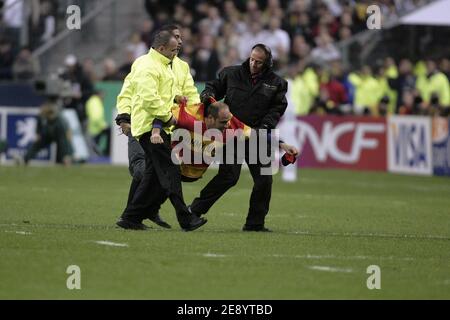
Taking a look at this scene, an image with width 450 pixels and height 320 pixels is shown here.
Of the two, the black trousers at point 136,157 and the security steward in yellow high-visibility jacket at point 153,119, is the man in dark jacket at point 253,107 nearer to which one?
the security steward in yellow high-visibility jacket at point 153,119

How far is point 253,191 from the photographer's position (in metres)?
14.1

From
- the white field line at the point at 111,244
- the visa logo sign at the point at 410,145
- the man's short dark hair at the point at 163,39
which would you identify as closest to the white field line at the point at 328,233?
the white field line at the point at 111,244

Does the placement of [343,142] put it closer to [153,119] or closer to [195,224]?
[195,224]

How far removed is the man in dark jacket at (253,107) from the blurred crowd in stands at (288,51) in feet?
49.8

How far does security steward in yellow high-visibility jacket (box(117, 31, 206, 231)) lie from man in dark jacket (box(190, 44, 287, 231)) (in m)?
0.62

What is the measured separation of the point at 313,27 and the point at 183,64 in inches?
790

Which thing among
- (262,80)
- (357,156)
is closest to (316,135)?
(357,156)

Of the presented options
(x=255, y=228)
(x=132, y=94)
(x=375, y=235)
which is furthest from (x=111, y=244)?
(x=375, y=235)

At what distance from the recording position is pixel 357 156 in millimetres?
29344

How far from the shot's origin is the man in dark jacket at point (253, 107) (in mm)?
14070

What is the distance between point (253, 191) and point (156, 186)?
114 cm

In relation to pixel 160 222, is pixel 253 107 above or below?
above

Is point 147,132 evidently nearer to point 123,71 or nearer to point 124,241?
point 124,241

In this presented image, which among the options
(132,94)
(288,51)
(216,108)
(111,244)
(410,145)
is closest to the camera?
(111,244)
